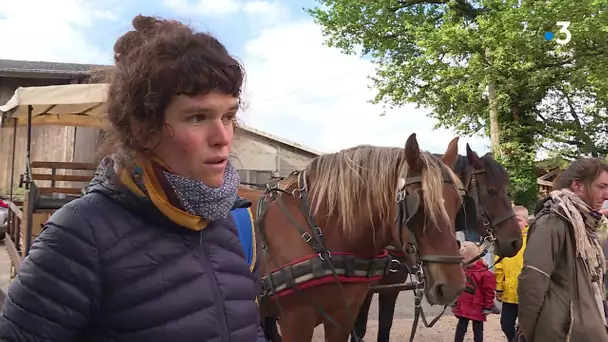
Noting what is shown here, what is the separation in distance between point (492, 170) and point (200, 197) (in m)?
4.12

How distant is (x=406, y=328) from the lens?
6.46 m

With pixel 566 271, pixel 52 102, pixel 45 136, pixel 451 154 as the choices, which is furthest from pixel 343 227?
pixel 45 136

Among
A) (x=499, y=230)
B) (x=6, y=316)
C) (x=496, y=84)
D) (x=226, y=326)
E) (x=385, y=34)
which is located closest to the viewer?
(x=6, y=316)

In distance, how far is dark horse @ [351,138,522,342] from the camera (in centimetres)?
441

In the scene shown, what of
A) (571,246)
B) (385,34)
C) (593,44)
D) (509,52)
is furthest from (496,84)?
(571,246)

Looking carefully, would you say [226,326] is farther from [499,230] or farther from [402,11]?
[402,11]

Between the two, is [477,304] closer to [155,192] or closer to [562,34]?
[155,192]

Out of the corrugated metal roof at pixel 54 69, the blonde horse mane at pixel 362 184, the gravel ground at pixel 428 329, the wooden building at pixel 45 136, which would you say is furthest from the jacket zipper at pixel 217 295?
the wooden building at pixel 45 136

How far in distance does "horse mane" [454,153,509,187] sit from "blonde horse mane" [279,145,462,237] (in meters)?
1.99

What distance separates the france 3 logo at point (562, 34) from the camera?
1447 cm

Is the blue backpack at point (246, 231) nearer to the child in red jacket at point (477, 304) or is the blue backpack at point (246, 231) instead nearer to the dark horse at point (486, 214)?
the dark horse at point (486, 214)

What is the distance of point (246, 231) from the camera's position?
1.38m

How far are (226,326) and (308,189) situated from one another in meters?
1.99

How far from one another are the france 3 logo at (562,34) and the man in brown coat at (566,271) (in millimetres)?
13206
